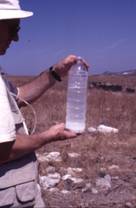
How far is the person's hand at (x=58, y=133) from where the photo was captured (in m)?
2.65

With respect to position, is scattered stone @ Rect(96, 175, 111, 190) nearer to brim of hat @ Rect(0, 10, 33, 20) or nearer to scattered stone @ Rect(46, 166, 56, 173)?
scattered stone @ Rect(46, 166, 56, 173)

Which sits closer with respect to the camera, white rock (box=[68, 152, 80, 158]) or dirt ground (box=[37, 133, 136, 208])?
dirt ground (box=[37, 133, 136, 208])

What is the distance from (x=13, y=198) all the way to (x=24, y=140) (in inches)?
10.8

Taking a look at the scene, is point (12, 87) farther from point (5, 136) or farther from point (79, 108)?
point (5, 136)

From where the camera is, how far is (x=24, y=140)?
2500 millimetres

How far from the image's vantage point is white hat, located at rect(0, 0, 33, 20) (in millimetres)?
2439

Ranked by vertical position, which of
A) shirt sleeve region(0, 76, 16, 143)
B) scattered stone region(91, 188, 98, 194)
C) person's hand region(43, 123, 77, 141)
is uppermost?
shirt sleeve region(0, 76, 16, 143)

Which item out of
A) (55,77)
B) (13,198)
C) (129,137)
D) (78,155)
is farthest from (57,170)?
(13,198)

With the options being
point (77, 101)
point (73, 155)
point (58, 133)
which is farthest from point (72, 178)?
point (58, 133)

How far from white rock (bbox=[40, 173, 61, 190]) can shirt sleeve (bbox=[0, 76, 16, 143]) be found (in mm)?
4541

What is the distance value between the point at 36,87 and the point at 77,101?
0.31 m

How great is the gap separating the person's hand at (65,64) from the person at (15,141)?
0.62 meters

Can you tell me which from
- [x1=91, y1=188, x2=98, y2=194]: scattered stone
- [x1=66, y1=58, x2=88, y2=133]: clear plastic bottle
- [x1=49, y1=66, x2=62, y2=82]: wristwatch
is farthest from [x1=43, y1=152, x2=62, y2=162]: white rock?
[x1=66, y1=58, x2=88, y2=133]: clear plastic bottle

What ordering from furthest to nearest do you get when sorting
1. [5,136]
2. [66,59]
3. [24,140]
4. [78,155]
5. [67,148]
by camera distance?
[67,148], [78,155], [66,59], [24,140], [5,136]
